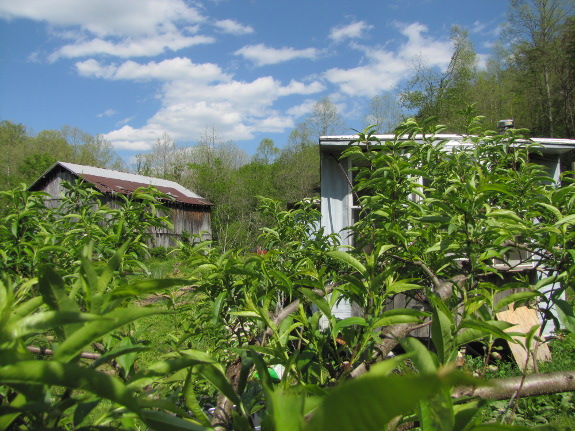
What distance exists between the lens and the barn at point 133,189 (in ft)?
70.0

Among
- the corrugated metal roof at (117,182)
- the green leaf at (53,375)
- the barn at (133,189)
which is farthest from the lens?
the barn at (133,189)

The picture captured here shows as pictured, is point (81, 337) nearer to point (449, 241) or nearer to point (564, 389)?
point (564, 389)

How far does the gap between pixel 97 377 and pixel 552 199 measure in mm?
2084

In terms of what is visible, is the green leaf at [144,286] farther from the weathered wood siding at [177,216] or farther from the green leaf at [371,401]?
the weathered wood siding at [177,216]

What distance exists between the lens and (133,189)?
2359cm

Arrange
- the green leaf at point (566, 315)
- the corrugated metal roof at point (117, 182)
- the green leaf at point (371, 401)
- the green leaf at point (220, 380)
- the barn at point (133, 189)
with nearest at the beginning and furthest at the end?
the green leaf at point (371, 401) < the green leaf at point (220, 380) < the green leaf at point (566, 315) < the corrugated metal roof at point (117, 182) < the barn at point (133, 189)

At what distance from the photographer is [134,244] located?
2066 mm

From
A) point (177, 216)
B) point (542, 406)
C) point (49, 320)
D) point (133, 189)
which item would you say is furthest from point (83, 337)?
point (177, 216)

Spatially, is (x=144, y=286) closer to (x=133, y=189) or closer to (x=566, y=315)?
(x=566, y=315)

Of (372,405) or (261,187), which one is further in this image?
(261,187)

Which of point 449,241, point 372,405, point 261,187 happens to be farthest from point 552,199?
point 261,187

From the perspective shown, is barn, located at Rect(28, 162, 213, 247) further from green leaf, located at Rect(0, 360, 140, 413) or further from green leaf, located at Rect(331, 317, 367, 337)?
green leaf, located at Rect(0, 360, 140, 413)

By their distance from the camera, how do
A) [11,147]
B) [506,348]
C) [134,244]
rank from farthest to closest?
[11,147] < [506,348] < [134,244]

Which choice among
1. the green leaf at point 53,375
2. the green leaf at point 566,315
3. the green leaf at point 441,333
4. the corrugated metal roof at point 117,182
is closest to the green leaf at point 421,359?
the green leaf at point 441,333
